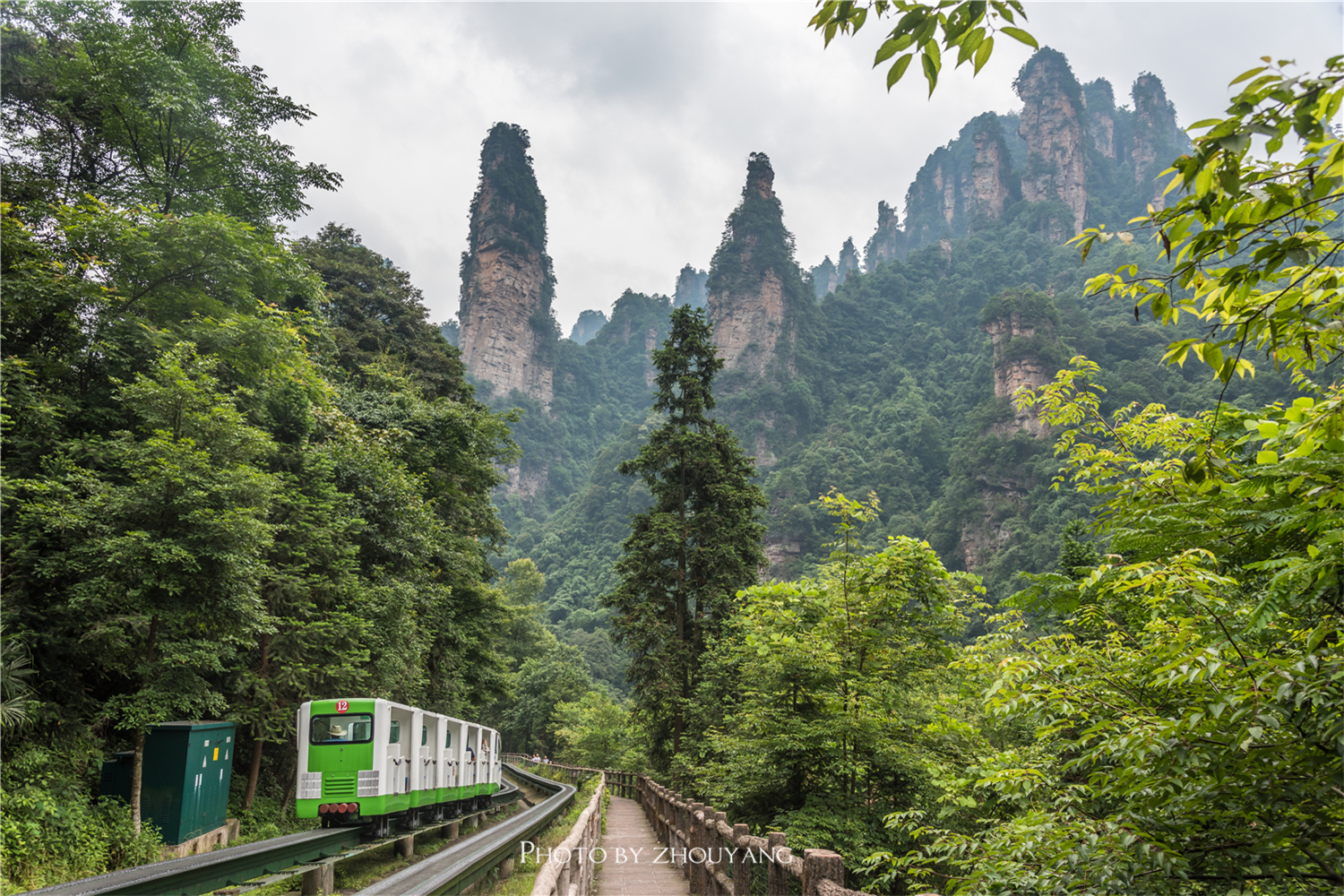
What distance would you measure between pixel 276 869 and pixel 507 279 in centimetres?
12941

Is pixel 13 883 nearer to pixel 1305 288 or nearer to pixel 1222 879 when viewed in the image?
pixel 1222 879

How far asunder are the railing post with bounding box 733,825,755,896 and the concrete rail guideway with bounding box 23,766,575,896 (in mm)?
4065

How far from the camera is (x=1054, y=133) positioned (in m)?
127

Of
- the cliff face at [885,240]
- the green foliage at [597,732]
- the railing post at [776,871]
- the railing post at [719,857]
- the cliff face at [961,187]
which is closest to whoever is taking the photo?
the railing post at [776,871]

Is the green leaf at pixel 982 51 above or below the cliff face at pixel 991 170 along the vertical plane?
below

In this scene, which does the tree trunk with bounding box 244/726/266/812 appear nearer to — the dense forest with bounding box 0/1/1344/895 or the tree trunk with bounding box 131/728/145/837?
the dense forest with bounding box 0/1/1344/895

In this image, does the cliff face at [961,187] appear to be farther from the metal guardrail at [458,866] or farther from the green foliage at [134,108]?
the metal guardrail at [458,866]

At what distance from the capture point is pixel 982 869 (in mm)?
3098

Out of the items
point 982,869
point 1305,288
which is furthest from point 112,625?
point 1305,288

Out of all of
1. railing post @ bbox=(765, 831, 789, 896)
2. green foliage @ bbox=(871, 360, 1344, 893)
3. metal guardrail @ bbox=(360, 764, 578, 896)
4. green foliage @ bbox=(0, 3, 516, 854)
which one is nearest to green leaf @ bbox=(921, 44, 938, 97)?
green foliage @ bbox=(871, 360, 1344, 893)

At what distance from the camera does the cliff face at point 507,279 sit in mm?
128500

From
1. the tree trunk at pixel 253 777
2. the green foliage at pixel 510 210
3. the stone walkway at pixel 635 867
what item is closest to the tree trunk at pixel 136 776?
the tree trunk at pixel 253 777

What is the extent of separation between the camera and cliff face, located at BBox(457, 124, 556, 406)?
128500 mm

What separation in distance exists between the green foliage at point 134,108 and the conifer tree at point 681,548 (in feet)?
44.7
